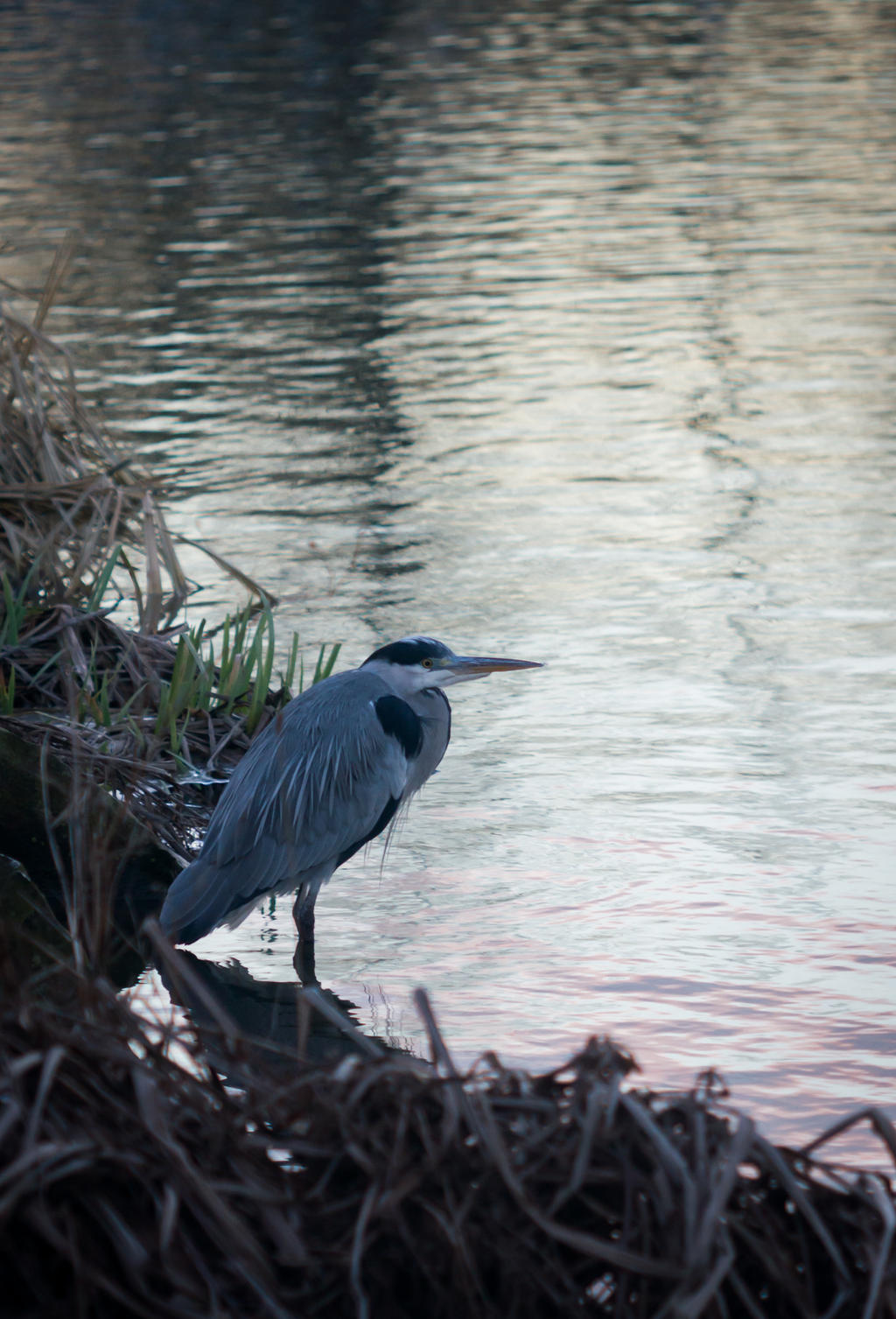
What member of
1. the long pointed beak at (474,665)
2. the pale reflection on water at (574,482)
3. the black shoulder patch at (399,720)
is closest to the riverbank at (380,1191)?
the pale reflection on water at (574,482)

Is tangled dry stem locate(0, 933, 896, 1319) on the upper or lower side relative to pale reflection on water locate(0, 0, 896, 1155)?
upper

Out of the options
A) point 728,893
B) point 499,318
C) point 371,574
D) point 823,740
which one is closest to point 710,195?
point 499,318

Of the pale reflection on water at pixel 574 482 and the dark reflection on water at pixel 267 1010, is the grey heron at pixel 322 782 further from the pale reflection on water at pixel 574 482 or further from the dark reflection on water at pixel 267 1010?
the pale reflection on water at pixel 574 482

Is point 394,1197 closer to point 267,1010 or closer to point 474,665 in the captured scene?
point 267,1010

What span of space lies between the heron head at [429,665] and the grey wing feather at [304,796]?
0.27 feet

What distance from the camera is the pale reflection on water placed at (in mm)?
5219

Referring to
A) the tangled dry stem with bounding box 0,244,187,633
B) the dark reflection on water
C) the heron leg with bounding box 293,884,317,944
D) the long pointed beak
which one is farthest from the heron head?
the tangled dry stem with bounding box 0,244,187,633

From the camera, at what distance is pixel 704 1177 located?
2.44 meters

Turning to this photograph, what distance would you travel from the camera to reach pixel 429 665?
5449 mm

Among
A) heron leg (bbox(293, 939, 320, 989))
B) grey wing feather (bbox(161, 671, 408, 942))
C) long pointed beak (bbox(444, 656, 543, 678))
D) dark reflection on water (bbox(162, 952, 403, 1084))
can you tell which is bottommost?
heron leg (bbox(293, 939, 320, 989))

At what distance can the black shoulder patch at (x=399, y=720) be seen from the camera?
538cm

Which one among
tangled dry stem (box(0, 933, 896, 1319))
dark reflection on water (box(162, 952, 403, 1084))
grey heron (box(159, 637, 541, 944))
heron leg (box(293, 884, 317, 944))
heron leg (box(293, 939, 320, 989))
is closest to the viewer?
tangled dry stem (box(0, 933, 896, 1319))

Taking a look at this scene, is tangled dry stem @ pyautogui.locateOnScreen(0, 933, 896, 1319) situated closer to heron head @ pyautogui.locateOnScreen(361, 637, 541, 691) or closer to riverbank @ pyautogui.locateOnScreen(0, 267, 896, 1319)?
riverbank @ pyautogui.locateOnScreen(0, 267, 896, 1319)

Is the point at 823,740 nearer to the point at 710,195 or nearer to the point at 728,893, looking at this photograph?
the point at 728,893
